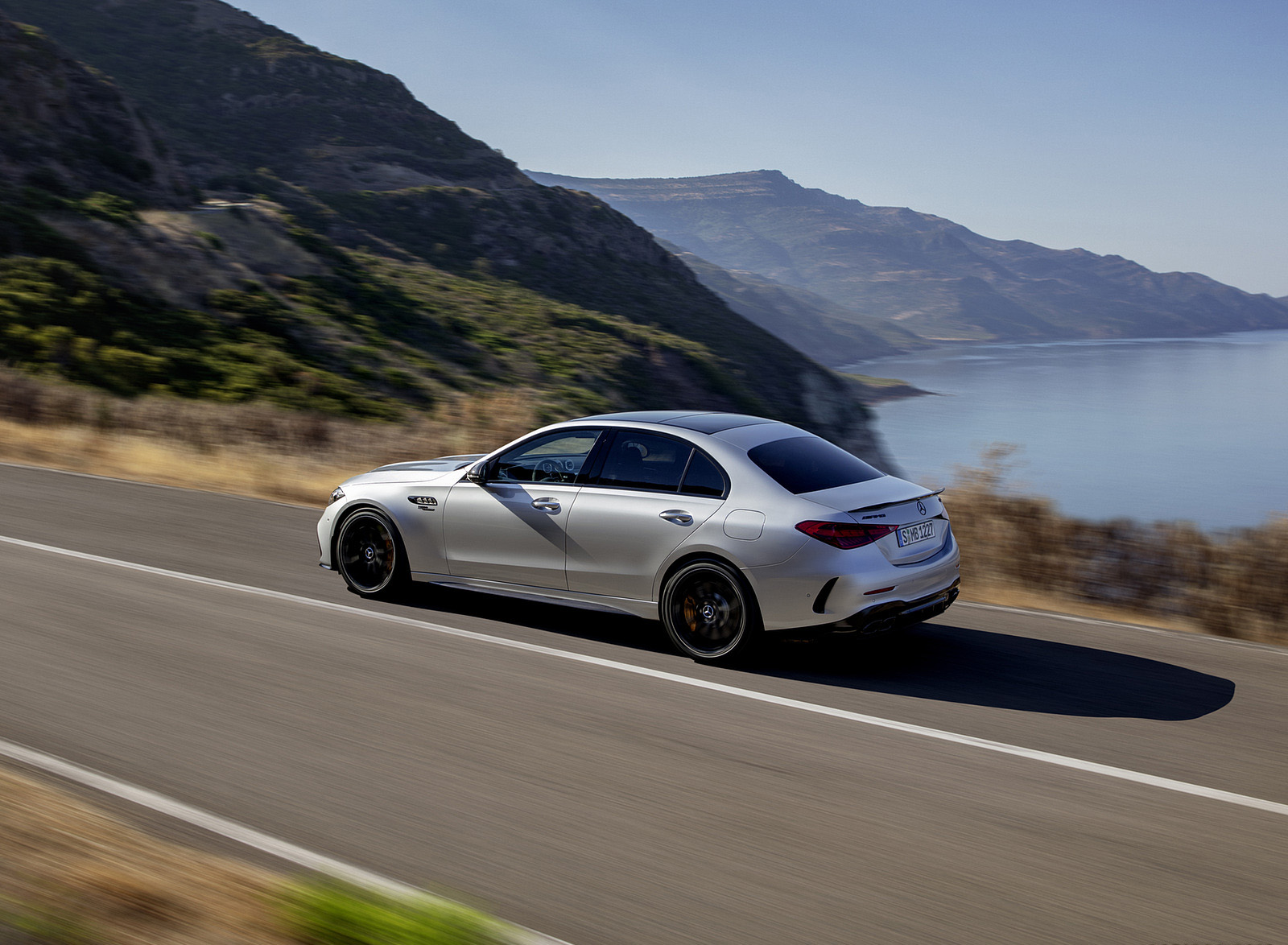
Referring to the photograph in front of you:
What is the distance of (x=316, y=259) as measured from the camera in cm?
5097

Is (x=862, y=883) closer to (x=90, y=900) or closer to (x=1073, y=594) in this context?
(x=90, y=900)

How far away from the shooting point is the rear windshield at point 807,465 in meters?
6.17

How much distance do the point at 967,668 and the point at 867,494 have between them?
1.24 m

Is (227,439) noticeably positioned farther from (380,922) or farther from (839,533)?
(380,922)

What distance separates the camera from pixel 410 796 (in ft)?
14.1

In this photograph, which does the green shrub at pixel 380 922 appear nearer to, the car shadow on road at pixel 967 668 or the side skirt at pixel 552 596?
the car shadow on road at pixel 967 668

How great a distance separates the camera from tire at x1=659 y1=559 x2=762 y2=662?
6.01m

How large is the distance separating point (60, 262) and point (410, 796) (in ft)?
127

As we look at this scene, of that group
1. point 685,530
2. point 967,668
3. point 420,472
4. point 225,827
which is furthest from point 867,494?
point 225,827

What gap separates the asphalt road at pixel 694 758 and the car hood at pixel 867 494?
1.02 m

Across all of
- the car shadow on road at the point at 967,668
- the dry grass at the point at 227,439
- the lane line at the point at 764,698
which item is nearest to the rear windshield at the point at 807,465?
the car shadow on road at the point at 967,668

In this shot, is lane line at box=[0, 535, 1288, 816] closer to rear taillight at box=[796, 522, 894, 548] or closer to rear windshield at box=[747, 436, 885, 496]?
rear taillight at box=[796, 522, 894, 548]

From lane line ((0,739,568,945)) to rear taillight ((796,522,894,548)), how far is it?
3013 mm

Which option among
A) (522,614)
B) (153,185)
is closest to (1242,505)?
(153,185)
